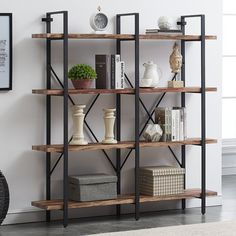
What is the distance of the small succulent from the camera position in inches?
243

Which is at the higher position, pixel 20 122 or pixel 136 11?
pixel 136 11

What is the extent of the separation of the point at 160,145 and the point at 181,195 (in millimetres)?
485

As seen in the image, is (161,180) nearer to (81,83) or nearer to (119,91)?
(119,91)

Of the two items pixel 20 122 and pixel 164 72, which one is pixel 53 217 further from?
pixel 164 72

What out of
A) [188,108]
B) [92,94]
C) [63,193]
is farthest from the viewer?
[188,108]

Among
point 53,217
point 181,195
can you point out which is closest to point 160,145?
point 181,195

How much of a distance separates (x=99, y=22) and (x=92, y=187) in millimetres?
1262

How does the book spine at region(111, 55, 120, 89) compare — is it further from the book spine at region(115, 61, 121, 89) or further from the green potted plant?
the green potted plant

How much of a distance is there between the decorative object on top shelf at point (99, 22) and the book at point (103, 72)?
0.71ft

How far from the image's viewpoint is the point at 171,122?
6.59 metres

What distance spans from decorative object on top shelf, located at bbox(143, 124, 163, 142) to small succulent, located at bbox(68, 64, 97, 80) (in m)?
0.68

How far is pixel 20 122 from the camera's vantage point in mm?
6254

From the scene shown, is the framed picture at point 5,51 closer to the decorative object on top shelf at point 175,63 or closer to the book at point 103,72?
the book at point 103,72

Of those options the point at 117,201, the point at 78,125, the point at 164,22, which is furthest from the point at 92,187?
the point at 164,22
